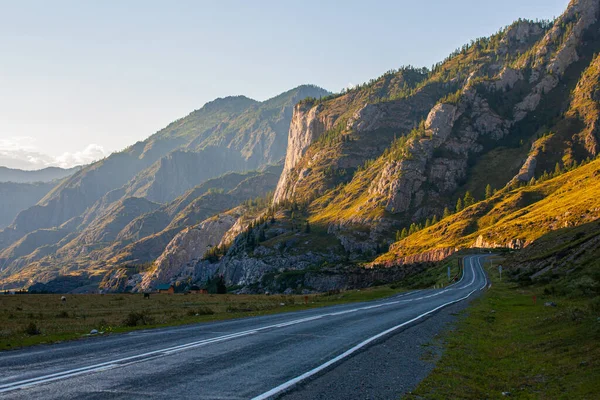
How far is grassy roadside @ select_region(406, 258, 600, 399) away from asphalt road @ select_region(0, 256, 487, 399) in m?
2.36

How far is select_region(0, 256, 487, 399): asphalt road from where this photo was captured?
1050cm

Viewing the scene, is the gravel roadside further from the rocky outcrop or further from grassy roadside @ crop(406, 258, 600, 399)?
the rocky outcrop

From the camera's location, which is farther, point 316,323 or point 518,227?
point 518,227

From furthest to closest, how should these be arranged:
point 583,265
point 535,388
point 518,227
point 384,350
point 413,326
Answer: point 518,227
point 583,265
point 413,326
point 384,350
point 535,388

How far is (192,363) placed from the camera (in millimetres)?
13484

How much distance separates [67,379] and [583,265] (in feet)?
173

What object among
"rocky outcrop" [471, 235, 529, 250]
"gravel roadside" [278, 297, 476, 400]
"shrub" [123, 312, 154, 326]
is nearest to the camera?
"gravel roadside" [278, 297, 476, 400]

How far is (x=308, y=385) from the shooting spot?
11.6 meters

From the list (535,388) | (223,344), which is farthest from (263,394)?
(535,388)

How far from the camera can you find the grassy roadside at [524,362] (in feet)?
40.8

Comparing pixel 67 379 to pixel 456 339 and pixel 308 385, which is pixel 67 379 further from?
pixel 456 339

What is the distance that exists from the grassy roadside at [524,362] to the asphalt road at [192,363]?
2362mm

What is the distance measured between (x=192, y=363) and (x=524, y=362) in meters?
12.4

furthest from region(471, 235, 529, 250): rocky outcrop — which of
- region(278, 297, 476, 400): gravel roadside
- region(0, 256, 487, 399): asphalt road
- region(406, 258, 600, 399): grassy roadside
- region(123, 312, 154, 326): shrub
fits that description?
region(0, 256, 487, 399): asphalt road
